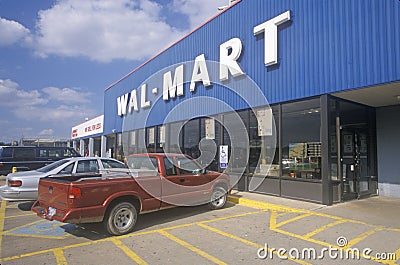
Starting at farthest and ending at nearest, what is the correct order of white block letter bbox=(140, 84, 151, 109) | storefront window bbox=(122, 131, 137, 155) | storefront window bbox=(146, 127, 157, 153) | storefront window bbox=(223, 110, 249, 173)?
1. storefront window bbox=(122, 131, 137, 155)
2. white block letter bbox=(140, 84, 151, 109)
3. storefront window bbox=(146, 127, 157, 153)
4. storefront window bbox=(223, 110, 249, 173)

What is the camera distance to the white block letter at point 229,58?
11680 mm

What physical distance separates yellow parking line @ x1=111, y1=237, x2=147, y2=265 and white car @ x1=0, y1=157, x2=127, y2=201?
2557 mm

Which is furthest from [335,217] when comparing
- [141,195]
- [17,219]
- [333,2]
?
[17,219]

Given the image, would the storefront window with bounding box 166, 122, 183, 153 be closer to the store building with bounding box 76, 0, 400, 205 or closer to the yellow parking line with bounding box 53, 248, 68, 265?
the store building with bounding box 76, 0, 400, 205

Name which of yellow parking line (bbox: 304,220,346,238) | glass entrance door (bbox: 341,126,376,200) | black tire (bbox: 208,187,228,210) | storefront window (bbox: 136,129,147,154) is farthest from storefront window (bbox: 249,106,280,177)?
storefront window (bbox: 136,129,147,154)

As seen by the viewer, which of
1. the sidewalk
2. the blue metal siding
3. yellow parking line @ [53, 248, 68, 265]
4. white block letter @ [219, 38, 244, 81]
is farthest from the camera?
white block letter @ [219, 38, 244, 81]

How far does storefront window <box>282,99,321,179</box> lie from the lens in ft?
30.1

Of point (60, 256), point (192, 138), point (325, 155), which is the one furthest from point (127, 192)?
point (192, 138)

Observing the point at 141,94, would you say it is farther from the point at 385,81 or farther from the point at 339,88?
the point at 385,81

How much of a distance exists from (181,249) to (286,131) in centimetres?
636

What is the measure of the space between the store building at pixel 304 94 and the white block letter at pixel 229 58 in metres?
0.04

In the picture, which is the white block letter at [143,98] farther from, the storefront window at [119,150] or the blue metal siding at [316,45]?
the blue metal siding at [316,45]

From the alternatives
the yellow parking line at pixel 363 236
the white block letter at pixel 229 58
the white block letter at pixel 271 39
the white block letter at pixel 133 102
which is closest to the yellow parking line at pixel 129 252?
the yellow parking line at pixel 363 236

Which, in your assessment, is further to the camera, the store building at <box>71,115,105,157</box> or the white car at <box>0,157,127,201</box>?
the store building at <box>71,115,105,157</box>
